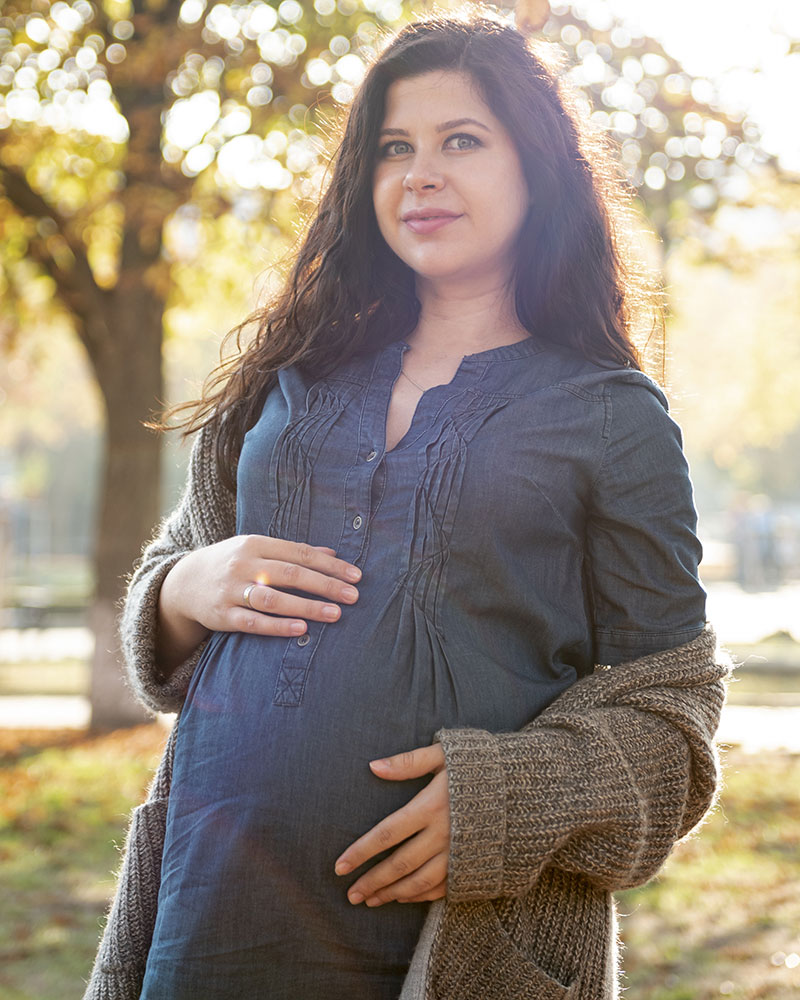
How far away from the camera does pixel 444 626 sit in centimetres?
189

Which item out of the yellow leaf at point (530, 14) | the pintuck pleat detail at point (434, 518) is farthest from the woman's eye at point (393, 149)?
the pintuck pleat detail at point (434, 518)

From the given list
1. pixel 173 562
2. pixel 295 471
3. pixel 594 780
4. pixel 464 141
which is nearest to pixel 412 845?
pixel 594 780

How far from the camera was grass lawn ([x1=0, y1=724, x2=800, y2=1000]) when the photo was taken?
4711 mm

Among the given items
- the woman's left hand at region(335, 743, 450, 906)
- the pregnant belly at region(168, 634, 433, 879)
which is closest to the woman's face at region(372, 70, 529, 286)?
the pregnant belly at region(168, 634, 433, 879)

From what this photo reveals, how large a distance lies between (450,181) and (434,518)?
65 centimetres

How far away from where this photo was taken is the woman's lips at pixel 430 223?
6.97ft

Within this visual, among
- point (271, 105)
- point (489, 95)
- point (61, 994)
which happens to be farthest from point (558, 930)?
point (271, 105)

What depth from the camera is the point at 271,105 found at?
7.98 meters

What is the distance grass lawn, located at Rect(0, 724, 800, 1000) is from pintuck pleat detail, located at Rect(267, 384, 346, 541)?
10.5 feet

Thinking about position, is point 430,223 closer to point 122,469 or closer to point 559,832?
point 559,832

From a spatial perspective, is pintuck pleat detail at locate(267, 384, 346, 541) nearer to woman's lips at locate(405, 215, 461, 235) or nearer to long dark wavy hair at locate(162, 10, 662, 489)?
long dark wavy hair at locate(162, 10, 662, 489)

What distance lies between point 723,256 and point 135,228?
19.1 feet

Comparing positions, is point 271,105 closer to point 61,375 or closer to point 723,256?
point 723,256

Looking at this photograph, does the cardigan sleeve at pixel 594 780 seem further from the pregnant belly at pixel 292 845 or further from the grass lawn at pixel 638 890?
the grass lawn at pixel 638 890
